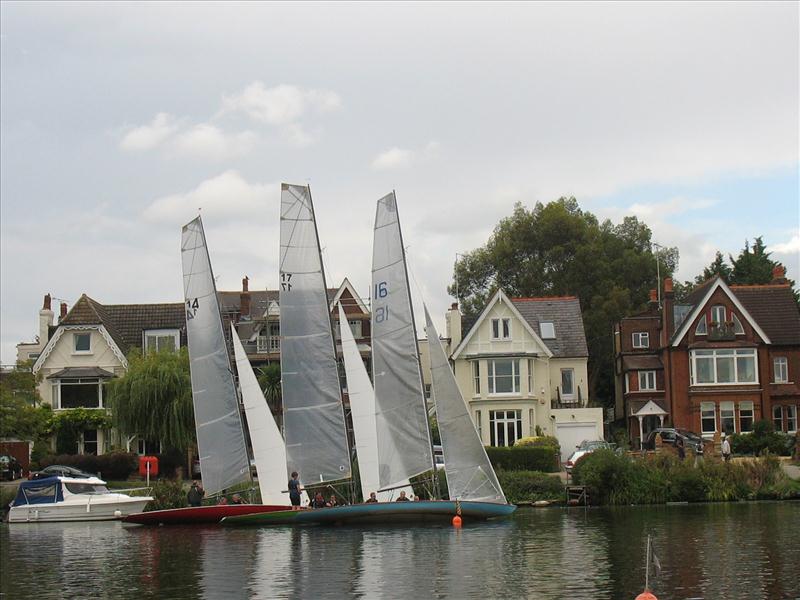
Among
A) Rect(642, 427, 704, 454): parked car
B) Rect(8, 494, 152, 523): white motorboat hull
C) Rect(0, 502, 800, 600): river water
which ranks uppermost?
Rect(642, 427, 704, 454): parked car

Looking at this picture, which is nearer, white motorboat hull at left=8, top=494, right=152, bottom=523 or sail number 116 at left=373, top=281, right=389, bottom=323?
sail number 116 at left=373, top=281, right=389, bottom=323

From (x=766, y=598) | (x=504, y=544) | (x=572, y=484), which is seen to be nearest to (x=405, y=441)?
(x=504, y=544)

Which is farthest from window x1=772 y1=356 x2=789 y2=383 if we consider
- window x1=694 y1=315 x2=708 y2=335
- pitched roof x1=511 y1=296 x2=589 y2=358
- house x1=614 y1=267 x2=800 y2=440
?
pitched roof x1=511 y1=296 x2=589 y2=358

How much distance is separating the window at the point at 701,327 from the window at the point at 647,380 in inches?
191

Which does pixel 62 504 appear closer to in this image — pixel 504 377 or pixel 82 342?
pixel 82 342

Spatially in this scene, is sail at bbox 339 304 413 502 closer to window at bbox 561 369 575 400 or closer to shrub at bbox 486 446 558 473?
shrub at bbox 486 446 558 473

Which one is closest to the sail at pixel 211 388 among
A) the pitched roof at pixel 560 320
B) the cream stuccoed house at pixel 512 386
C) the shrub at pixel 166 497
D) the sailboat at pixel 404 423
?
the sailboat at pixel 404 423

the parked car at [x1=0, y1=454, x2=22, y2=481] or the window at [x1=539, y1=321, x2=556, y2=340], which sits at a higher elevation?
the window at [x1=539, y1=321, x2=556, y2=340]

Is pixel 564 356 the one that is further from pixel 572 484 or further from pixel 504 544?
pixel 504 544

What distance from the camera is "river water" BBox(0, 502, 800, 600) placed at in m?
26.6

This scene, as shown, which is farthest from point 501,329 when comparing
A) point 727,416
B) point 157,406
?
point 157,406

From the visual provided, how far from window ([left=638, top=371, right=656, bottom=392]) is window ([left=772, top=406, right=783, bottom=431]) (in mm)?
7529

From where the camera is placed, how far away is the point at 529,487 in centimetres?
5200

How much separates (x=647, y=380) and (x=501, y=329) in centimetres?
1065
